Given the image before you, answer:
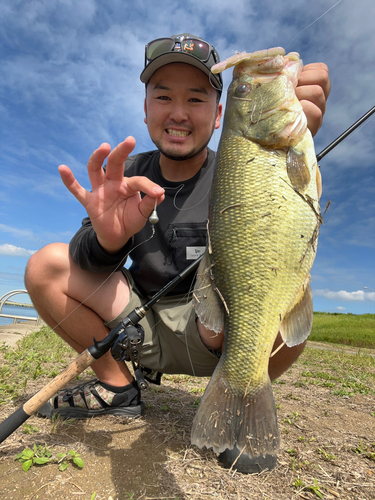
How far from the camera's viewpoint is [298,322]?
200 cm

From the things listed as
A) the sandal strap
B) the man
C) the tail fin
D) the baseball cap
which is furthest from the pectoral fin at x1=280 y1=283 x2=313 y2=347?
the baseball cap

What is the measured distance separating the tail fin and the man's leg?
1.48 metres

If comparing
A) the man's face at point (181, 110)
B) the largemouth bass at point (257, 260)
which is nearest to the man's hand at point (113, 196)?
the largemouth bass at point (257, 260)

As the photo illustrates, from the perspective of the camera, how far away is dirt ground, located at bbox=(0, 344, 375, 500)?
6.04ft

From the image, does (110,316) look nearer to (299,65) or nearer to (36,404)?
(36,404)

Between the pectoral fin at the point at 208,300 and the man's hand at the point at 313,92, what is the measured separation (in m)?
1.15

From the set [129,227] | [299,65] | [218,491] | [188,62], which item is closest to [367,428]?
[218,491]

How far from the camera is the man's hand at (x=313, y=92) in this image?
2.12 m

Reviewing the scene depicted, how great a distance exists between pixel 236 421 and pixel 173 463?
751mm

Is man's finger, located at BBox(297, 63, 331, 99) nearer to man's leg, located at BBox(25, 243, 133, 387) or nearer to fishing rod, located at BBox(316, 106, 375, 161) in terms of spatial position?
fishing rod, located at BBox(316, 106, 375, 161)

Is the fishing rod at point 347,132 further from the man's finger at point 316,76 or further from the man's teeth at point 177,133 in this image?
the man's teeth at point 177,133

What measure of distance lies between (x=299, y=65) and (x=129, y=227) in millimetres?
1611

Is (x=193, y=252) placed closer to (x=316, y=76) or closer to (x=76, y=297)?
(x=76, y=297)

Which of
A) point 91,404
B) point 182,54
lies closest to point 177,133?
point 182,54
